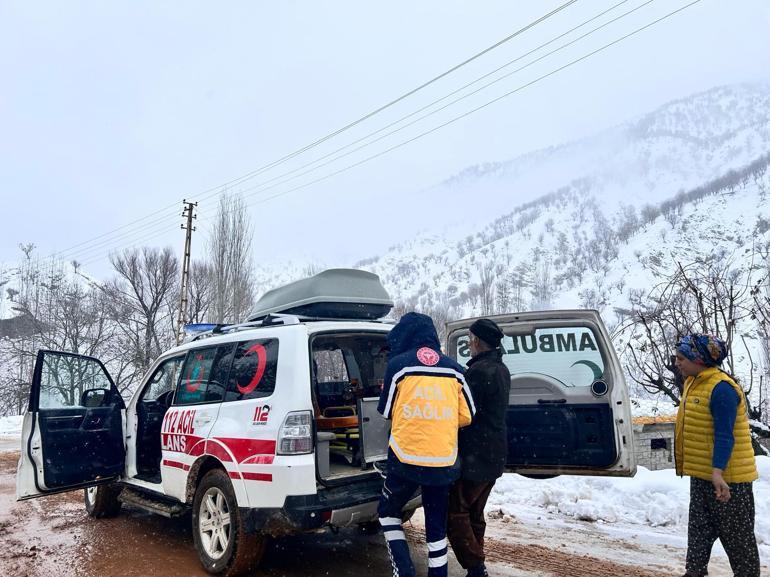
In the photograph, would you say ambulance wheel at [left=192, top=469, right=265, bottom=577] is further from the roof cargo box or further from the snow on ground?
the snow on ground

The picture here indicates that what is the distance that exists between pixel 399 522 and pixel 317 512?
0.55 m

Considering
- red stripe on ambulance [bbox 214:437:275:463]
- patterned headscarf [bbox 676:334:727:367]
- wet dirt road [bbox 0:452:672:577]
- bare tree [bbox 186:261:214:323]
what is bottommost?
wet dirt road [bbox 0:452:672:577]

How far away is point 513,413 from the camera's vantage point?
5.11m

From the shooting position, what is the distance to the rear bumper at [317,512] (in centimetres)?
360

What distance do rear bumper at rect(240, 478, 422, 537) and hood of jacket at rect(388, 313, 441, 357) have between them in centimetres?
107

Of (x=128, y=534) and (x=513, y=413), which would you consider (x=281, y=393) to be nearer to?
(x=513, y=413)

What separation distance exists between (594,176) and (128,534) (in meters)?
177

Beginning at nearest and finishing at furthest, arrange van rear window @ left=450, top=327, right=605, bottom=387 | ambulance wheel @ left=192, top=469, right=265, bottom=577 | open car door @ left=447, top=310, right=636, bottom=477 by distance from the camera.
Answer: ambulance wheel @ left=192, top=469, right=265, bottom=577, open car door @ left=447, top=310, right=636, bottom=477, van rear window @ left=450, top=327, right=605, bottom=387

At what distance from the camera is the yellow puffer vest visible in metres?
3.66

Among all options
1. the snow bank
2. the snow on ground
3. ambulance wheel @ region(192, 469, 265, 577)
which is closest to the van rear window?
the snow on ground

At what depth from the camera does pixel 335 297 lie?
461 cm

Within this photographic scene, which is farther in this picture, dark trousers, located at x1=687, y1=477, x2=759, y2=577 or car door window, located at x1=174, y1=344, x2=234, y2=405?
car door window, located at x1=174, y1=344, x2=234, y2=405

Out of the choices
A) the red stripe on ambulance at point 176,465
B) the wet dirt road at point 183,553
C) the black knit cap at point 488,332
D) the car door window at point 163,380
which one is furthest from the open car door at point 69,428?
the black knit cap at point 488,332

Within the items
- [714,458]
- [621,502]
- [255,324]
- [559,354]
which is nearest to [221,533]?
[255,324]
